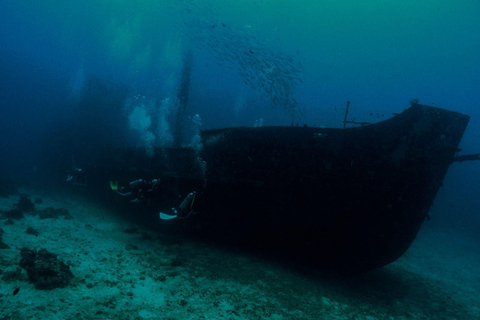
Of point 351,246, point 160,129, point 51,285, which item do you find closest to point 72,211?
point 51,285

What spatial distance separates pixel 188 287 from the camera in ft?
18.8

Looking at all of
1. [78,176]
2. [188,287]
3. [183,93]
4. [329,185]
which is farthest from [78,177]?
[183,93]

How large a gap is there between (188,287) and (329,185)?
440cm

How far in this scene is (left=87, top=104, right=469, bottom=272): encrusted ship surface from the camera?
6.13 meters

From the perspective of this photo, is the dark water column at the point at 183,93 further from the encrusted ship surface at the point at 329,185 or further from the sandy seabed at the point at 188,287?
the encrusted ship surface at the point at 329,185

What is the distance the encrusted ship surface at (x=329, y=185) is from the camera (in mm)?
6129

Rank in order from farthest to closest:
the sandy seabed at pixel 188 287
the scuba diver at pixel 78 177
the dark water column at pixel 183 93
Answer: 1. the dark water column at pixel 183 93
2. the scuba diver at pixel 78 177
3. the sandy seabed at pixel 188 287

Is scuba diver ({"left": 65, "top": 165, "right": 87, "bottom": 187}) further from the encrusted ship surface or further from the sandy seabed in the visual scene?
the encrusted ship surface

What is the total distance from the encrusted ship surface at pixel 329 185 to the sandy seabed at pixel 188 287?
84 cm

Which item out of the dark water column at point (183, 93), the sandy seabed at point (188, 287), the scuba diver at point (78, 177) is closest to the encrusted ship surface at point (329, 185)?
the sandy seabed at point (188, 287)

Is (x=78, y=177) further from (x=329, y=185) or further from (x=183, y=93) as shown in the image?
(x=183, y=93)

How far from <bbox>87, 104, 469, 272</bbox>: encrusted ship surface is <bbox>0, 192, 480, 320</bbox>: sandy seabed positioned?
84 centimetres

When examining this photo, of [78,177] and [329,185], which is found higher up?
[329,185]

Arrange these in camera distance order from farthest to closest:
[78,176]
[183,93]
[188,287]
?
[183,93]
[78,176]
[188,287]
